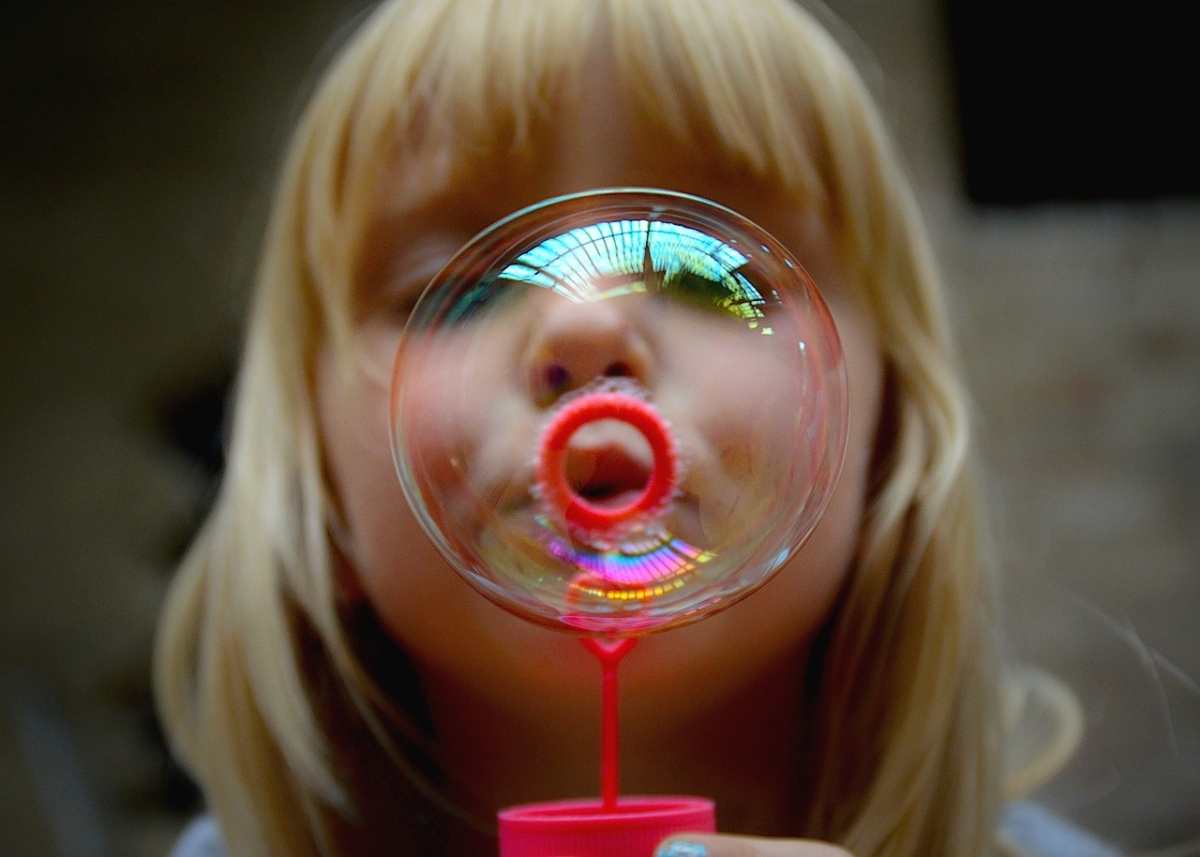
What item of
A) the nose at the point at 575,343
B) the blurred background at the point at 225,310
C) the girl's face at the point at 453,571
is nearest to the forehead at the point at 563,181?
the girl's face at the point at 453,571

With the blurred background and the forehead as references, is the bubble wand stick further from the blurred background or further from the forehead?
the blurred background

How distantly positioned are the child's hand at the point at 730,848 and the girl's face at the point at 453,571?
4.4 inches

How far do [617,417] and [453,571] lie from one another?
157 mm

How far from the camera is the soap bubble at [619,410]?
17.8 inches

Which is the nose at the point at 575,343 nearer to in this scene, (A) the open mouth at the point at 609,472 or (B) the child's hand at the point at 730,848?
(A) the open mouth at the point at 609,472

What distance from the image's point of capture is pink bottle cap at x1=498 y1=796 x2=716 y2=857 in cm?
41

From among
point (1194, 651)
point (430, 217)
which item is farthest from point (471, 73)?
point (1194, 651)

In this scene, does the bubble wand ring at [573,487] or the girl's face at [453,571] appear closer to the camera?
the bubble wand ring at [573,487]

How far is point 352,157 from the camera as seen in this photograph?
635 mm

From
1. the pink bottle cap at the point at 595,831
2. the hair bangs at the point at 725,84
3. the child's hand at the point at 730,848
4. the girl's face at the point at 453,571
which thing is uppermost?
the hair bangs at the point at 725,84

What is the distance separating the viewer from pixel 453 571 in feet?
1.82

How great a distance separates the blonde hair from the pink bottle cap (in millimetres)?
267

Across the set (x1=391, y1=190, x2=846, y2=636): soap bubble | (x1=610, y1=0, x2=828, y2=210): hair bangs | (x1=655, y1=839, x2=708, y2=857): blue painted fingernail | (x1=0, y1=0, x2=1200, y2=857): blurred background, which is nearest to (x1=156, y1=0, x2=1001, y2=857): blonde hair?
(x1=610, y1=0, x2=828, y2=210): hair bangs

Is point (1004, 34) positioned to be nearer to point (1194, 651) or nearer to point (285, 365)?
point (1194, 651)
